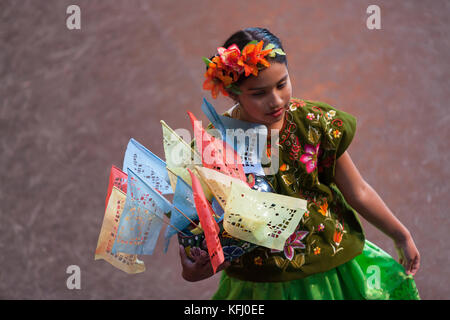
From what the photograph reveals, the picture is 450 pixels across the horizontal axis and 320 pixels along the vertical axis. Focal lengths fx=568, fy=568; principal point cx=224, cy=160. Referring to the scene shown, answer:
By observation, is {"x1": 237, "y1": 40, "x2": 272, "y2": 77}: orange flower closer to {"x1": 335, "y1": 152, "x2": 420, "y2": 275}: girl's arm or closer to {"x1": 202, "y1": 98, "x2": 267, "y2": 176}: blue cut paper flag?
{"x1": 202, "y1": 98, "x2": 267, "y2": 176}: blue cut paper flag

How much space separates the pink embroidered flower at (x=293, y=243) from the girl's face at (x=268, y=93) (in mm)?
198

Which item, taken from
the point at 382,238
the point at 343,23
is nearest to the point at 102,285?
the point at 382,238

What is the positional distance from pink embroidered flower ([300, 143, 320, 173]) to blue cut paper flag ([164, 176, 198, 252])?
216 millimetres

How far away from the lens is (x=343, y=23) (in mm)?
1837

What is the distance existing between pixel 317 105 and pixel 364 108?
0.96m

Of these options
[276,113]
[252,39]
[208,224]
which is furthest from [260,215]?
[252,39]

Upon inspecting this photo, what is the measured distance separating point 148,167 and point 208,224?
17 cm

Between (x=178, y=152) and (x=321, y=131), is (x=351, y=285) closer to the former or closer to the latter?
(x=321, y=131)

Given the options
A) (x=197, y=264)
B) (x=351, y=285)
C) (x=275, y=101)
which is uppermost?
Answer: (x=275, y=101)

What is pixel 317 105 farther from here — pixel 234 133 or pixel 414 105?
pixel 414 105

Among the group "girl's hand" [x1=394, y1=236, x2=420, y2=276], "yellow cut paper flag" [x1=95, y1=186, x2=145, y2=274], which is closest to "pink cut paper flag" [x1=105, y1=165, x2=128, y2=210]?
"yellow cut paper flag" [x1=95, y1=186, x2=145, y2=274]

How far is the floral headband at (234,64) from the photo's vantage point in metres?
0.84

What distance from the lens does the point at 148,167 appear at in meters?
0.88

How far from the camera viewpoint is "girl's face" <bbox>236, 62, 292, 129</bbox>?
2.79ft
